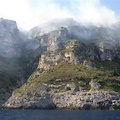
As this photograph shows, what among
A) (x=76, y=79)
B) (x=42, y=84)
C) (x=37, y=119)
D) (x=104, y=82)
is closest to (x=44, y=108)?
(x=42, y=84)

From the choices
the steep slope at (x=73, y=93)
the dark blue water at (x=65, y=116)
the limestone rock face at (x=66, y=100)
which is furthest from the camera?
the steep slope at (x=73, y=93)

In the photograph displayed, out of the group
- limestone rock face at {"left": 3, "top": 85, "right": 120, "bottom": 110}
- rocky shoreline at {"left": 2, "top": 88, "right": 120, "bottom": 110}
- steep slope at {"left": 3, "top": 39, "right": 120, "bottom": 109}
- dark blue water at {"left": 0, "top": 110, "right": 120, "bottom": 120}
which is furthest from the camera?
steep slope at {"left": 3, "top": 39, "right": 120, "bottom": 109}

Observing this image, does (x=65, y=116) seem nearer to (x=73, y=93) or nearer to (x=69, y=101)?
(x=69, y=101)

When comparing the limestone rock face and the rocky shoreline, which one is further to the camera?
the limestone rock face

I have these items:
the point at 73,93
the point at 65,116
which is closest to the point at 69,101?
the point at 73,93

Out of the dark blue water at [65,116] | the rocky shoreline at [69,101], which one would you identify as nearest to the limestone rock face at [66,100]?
the rocky shoreline at [69,101]

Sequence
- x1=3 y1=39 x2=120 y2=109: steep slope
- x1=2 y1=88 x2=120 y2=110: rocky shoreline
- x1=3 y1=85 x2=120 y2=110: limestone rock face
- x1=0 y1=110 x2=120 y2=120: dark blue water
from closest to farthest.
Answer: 1. x1=0 y1=110 x2=120 y2=120: dark blue water
2. x1=2 y1=88 x2=120 y2=110: rocky shoreline
3. x1=3 y1=85 x2=120 y2=110: limestone rock face
4. x1=3 y1=39 x2=120 y2=109: steep slope

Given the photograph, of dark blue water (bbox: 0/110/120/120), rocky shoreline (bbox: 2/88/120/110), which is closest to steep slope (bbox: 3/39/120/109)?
rocky shoreline (bbox: 2/88/120/110)

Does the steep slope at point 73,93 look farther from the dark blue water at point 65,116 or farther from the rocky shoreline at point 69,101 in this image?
the dark blue water at point 65,116

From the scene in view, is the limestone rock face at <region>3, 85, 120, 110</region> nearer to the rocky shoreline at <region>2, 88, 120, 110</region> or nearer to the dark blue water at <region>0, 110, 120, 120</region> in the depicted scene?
the rocky shoreline at <region>2, 88, 120, 110</region>

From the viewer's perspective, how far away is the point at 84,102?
168m

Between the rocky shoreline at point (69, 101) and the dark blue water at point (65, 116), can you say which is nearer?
the dark blue water at point (65, 116)

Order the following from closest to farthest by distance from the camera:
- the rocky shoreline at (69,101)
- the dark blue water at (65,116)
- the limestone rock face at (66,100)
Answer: the dark blue water at (65,116)
the rocky shoreline at (69,101)
the limestone rock face at (66,100)

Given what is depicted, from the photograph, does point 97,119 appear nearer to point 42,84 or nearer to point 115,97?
point 115,97
